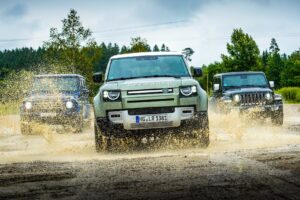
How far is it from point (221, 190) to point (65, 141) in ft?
27.0

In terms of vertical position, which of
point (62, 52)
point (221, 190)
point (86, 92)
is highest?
point (62, 52)

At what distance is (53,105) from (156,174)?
918 cm

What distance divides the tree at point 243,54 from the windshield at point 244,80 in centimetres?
3831

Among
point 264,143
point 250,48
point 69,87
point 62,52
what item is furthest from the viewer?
point 250,48

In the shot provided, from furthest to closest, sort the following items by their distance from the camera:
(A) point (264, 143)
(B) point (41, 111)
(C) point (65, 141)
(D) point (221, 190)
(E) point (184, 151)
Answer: (B) point (41, 111), (C) point (65, 141), (A) point (264, 143), (E) point (184, 151), (D) point (221, 190)

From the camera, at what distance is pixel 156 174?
6.29 meters

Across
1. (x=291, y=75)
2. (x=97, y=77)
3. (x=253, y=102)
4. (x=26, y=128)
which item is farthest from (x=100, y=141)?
(x=291, y=75)

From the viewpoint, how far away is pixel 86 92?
55.9ft

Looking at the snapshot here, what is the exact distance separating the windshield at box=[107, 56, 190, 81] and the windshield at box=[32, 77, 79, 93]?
5.54 metres

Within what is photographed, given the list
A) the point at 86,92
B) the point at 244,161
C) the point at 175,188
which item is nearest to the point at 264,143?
the point at 244,161

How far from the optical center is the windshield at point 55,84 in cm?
1591

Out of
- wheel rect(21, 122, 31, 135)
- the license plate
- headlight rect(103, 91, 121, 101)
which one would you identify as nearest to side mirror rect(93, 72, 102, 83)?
headlight rect(103, 91, 121, 101)

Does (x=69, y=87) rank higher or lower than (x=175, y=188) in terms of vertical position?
higher

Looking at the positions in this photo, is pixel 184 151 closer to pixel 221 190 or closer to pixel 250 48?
pixel 221 190
